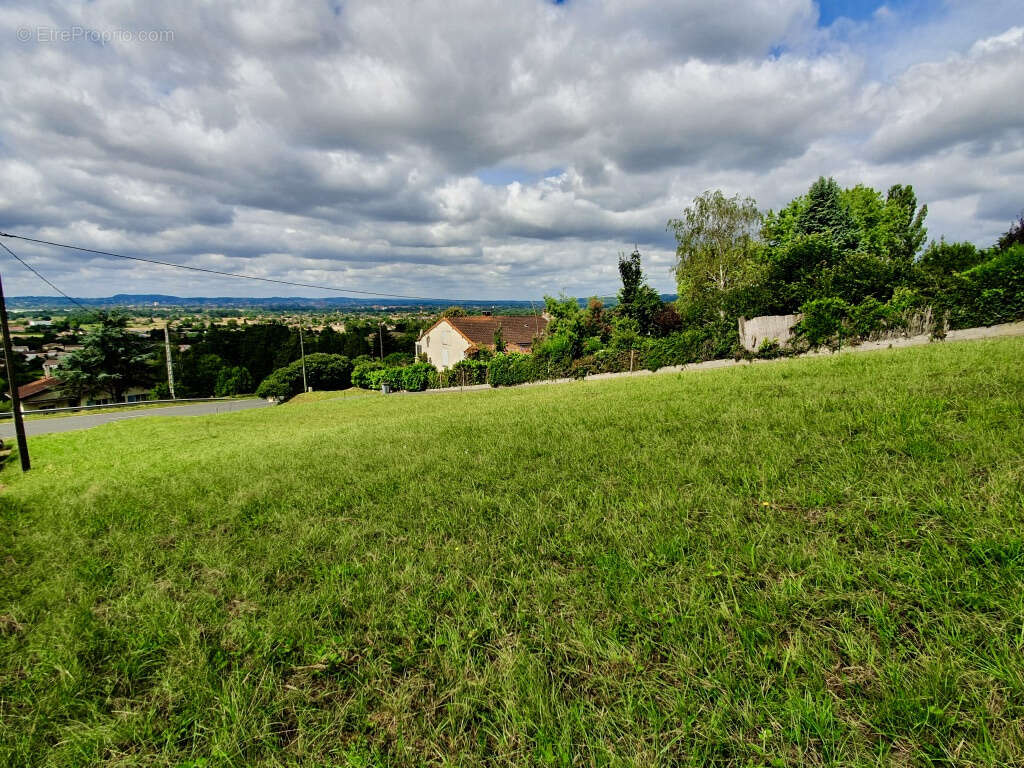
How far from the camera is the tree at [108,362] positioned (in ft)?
136

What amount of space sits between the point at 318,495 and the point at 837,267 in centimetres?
1778

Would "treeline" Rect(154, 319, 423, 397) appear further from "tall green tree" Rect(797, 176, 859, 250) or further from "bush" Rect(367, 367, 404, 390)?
"tall green tree" Rect(797, 176, 859, 250)

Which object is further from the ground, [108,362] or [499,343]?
[499,343]

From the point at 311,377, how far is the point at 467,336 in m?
19.2

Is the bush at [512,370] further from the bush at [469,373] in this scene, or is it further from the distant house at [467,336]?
the distant house at [467,336]

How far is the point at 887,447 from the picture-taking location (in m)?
3.82

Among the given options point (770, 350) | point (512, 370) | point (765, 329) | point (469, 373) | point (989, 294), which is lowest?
point (469, 373)

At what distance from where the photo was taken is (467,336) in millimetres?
40812

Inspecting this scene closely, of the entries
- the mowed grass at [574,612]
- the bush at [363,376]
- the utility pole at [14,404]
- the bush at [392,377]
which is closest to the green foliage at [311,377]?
the bush at [363,376]

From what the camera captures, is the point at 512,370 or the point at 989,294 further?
the point at 512,370

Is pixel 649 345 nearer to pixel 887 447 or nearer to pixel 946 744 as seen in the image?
pixel 887 447

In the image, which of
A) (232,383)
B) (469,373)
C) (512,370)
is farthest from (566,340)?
(232,383)

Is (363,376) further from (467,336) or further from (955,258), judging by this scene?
(955,258)

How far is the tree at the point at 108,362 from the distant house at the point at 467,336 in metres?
32.2
